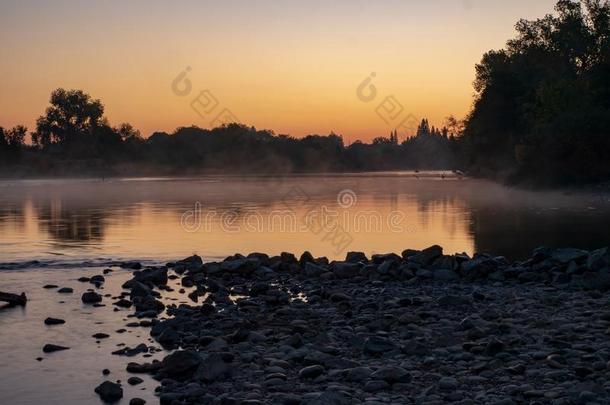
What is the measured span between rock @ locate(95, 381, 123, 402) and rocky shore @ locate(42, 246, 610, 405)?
16 millimetres

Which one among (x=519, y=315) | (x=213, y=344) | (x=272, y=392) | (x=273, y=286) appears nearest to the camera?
(x=272, y=392)

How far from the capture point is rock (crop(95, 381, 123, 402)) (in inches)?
431

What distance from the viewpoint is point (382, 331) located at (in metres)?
14.1

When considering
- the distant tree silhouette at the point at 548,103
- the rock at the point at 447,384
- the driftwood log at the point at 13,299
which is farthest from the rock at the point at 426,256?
the distant tree silhouette at the point at 548,103

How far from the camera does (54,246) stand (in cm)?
3244

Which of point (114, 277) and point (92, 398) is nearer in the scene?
point (92, 398)

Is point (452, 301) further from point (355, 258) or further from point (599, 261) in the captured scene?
point (355, 258)

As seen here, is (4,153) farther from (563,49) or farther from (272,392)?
(272,392)

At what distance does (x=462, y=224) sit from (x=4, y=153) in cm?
17293

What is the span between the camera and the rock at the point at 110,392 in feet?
35.9

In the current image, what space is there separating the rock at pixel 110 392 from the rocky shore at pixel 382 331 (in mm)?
16

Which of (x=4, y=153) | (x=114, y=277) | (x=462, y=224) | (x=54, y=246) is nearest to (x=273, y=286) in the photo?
(x=114, y=277)

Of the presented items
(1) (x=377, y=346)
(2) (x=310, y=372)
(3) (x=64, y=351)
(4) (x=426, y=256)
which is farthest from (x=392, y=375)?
(4) (x=426, y=256)

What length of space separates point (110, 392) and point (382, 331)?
5693mm
